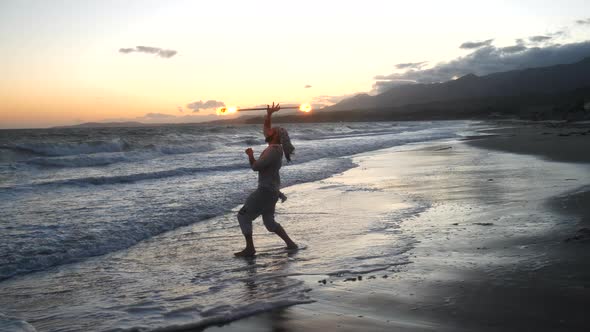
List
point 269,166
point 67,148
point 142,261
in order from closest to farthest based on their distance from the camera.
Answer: point 142,261 → point 269,166 → point 67,148

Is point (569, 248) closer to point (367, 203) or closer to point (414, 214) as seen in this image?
point (414, 214)

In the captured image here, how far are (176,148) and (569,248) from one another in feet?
97.4

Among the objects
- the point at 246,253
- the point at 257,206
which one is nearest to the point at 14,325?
the point at 246,253

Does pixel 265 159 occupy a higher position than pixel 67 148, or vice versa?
pixel 265 159

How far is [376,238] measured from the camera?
7434 mm

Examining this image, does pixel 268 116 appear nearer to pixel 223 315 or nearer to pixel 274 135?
pixel 274 135

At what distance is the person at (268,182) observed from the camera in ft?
22.9

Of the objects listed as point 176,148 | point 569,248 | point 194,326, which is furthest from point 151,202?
point 176,148

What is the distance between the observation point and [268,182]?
7141mm

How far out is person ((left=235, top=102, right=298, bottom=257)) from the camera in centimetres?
697

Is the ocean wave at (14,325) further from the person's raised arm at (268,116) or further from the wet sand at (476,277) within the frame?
the person's raised arm at (268,116)

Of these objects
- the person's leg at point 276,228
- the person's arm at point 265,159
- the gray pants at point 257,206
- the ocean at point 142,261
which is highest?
the person's arm at point 265,159

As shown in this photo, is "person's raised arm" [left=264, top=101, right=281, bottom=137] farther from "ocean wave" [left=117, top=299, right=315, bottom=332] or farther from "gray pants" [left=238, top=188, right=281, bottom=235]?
"ocean wave" [left=117, top=299, right=315, bottom=332]

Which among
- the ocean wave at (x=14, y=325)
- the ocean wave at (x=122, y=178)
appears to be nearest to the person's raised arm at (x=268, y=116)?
the ocean wave at (x=14, y=325)
